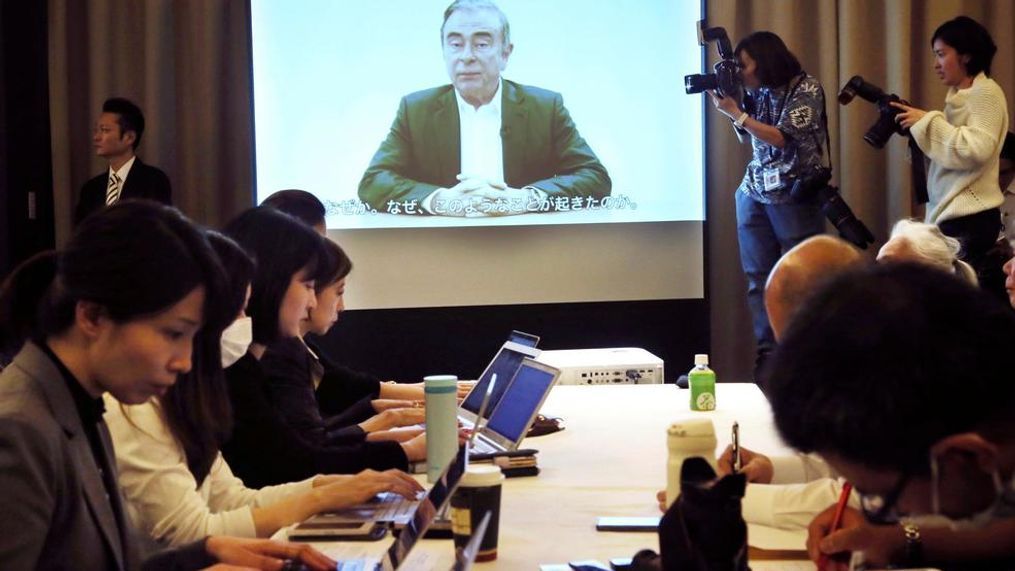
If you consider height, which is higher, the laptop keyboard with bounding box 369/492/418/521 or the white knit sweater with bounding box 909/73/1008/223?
the white knit sweater with bounding box 909/73/1008/223

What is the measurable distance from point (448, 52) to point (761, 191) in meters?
1.56

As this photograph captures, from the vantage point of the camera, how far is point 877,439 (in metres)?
0.93

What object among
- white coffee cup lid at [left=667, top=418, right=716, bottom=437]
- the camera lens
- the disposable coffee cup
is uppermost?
the camera lens

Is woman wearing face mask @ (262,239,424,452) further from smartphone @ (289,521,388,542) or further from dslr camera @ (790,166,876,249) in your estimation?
dslr camera @ (790,166,876,249)

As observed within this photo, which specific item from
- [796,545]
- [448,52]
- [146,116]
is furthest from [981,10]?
[796,545]

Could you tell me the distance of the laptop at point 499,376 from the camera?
245 cm

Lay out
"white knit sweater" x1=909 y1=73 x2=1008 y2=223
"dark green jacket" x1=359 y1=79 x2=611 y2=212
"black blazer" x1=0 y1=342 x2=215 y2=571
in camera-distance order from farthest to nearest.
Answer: "dark green jacket" x1=359 y1=79 x2=611 y2=212 → "white knit sweater" x1=909 y1=73 x2=1008 y2=223 → "black blazer" x1=0 y1=342 x2=215 y2=571

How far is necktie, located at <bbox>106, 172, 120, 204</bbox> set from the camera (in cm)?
504

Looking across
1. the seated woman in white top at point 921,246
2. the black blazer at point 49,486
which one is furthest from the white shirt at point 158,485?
the seated woman in white top at point 921,246

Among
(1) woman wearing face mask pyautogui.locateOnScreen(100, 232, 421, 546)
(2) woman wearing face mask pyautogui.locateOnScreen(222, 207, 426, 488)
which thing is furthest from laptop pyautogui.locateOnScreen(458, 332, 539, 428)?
(1) woman wearing face mask pyautogui.locateOnScreen(100, 232, 421, 546)

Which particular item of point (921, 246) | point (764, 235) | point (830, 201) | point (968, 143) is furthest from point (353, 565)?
point (764, 235)

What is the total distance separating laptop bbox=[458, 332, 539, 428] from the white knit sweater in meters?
2.49

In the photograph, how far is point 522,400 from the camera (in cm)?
230

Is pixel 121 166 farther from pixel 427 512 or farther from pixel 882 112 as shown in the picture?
pixel 427 512
